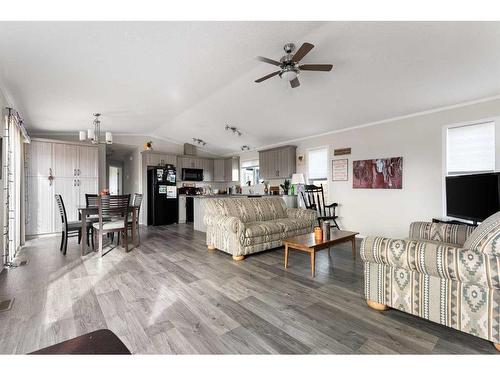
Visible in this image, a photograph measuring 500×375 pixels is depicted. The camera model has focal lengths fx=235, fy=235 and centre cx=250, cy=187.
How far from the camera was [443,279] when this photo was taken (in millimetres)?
1623

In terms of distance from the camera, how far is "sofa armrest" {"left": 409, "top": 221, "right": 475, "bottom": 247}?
2.44 metres

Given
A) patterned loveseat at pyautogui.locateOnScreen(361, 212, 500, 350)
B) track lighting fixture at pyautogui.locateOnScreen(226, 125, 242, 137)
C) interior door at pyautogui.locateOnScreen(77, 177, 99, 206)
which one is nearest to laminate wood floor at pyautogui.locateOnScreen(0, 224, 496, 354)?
patterned loveseat at pyautogui.locateOnScreen(361, 212, 500, 350)

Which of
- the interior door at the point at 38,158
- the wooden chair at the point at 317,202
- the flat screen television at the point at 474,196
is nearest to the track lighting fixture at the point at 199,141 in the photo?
the interior door at the point at 38,158

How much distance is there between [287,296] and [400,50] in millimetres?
2978

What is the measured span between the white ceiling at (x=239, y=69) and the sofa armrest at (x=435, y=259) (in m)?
2.16

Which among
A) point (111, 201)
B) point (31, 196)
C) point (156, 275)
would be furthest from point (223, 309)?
point (31, 196)

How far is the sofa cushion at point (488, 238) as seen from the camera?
1.45 meters

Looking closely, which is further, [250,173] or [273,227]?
[250,173]

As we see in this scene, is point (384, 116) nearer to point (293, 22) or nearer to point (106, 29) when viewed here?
point (293, 22)

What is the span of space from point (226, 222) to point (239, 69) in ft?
7.28

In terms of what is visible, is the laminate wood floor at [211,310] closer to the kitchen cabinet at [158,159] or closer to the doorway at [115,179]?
the kitchen cabinet at [158,159]

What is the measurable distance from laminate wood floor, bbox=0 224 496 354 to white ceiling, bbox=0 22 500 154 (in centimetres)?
254

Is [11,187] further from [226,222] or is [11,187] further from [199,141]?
[199,141]

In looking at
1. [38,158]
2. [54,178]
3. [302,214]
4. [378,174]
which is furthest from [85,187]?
[378,174]
